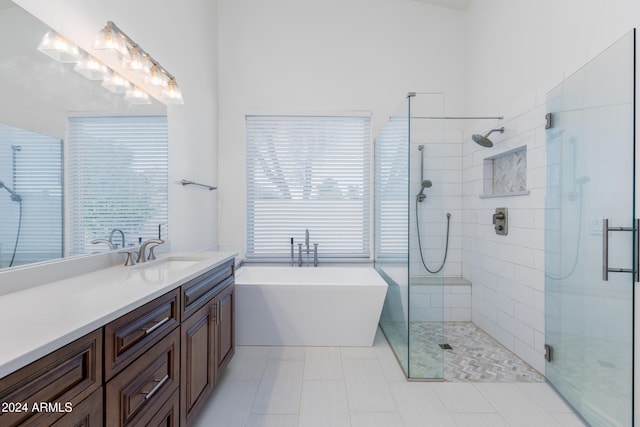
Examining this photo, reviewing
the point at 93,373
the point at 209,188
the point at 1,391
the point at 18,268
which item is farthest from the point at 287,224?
the point at 1,391

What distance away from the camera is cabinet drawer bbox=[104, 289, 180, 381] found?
95 centimetres

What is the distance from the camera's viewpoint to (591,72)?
5.43 ft

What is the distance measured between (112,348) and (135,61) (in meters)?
1.68

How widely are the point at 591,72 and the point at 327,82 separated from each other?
2321 millimetres

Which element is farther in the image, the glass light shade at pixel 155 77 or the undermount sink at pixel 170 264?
the glass light shade at pixel 155 77

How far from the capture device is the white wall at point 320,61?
3.30m

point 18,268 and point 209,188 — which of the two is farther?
point 209,188

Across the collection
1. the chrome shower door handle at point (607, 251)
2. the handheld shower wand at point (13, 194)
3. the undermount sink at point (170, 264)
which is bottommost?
the undermount sink at point (170, 264)

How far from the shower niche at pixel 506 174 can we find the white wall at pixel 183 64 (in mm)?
2851

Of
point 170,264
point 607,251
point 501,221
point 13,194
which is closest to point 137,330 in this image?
point 13,194

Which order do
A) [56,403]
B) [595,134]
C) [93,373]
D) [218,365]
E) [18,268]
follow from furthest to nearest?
[218,365], [595,134], [18,268], [93,373], [56,403]

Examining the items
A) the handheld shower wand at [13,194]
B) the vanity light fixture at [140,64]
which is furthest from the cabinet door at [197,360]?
the vanity light fixture at [140,64]

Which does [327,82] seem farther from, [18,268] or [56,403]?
[56,403]

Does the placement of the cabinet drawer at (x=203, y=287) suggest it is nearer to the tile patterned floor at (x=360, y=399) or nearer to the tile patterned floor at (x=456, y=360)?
the tile patterned floor at (x=360, y=399)
